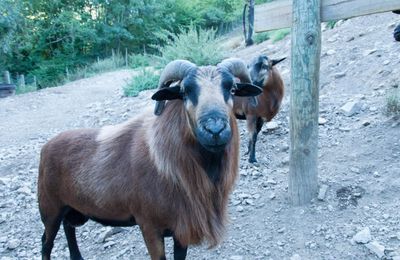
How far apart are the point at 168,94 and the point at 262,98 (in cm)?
402

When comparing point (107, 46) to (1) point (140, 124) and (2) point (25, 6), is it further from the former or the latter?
(1) point (140, 124)

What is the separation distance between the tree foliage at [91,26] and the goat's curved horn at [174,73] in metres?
23.6

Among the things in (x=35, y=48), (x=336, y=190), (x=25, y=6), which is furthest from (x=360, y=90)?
(x=35, y=48)

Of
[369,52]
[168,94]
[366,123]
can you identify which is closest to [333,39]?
A: [369,52]

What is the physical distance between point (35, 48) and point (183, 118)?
2936 centimetres

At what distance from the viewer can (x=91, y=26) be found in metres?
30.0

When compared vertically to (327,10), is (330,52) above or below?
below

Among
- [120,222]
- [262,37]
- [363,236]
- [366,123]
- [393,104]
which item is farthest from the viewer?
[262,37]

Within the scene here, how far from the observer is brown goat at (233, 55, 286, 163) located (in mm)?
6867

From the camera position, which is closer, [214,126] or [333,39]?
[214,126]

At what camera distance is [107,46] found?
3188cm

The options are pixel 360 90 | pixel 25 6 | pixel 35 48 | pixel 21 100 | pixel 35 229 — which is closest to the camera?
pixel 35 229

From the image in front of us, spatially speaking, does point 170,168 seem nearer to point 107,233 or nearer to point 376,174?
point 107,233

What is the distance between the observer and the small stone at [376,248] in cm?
369
